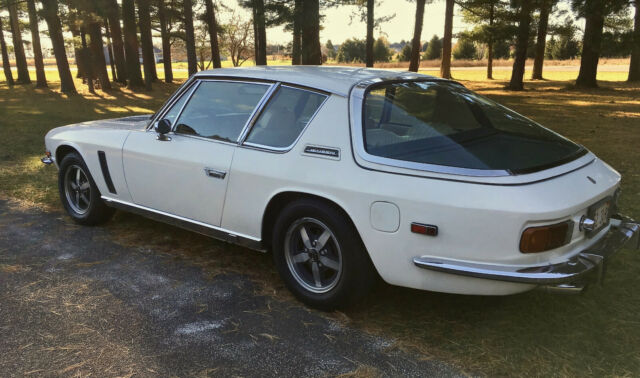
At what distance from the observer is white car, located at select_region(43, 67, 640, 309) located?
8.30 ft

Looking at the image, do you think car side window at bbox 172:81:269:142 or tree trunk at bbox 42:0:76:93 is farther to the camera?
tree trunk at bbox 42:0:76:93

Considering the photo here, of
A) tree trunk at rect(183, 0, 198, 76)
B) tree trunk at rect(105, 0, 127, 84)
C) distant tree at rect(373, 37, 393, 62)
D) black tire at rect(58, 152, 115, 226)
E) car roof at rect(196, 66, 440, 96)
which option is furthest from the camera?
distant tree at rect(373, 37, 393, 62)

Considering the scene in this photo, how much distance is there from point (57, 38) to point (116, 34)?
2.65 m

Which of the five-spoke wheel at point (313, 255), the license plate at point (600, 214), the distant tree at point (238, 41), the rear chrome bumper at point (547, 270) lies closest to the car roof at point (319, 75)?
the five-spoke wheel at point (313, 255)

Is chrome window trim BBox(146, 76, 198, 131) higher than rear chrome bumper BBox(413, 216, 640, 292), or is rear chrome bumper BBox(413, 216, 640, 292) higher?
chrome window trim BBox(146, 76, 198, 131)

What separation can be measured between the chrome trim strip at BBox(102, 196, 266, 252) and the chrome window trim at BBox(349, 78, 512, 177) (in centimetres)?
100

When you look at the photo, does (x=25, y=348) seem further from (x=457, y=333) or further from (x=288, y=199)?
(x=457, y=333)

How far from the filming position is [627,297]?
3.28 meters

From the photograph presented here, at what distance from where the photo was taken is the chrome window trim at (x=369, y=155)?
258cm

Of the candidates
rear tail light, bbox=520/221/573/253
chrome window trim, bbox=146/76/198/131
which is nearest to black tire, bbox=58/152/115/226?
chrome window trim, bbox=146/76/198/131

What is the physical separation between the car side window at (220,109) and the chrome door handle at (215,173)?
238mm

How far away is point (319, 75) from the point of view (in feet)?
11.3

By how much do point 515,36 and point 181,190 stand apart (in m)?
21.7

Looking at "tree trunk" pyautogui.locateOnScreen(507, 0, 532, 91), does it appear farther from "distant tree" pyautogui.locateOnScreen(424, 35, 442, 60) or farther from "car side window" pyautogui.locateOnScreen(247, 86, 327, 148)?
"distant tree" pyautogui.locateOnScreen(424, 35, 442, 60)
